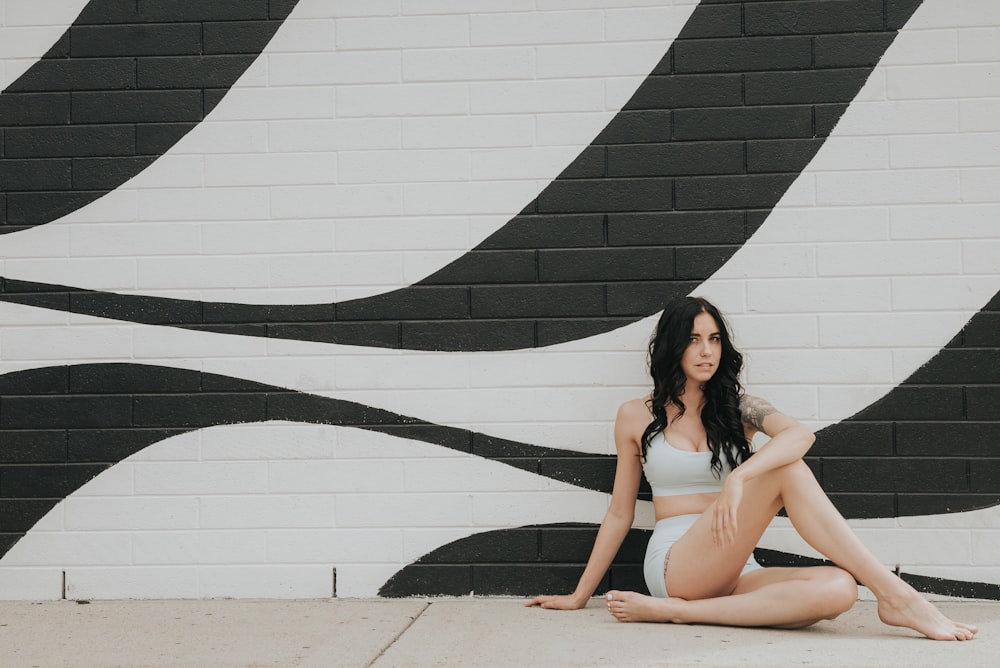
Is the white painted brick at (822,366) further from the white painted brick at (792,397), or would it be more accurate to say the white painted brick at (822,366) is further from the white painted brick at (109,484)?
the white painted brick at (109,484)

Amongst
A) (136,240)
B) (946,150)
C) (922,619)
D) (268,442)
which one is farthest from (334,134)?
(922,619)

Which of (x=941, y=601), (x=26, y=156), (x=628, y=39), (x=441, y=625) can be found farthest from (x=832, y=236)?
(x=26, y=156)

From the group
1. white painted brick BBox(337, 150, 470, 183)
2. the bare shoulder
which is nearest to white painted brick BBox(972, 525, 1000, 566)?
the bare shoulder

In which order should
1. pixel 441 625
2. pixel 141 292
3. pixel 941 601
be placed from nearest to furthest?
pixel 441 625, pixel 941 601, pixel 141 292

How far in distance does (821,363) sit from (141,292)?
274 centimetres

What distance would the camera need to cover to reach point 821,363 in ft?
12.3

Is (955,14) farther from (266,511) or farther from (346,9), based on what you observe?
(266,511)

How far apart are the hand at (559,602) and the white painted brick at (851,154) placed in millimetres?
1897

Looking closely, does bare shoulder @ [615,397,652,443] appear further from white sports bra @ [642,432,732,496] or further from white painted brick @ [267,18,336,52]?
white painted brick @ [267,18,336,52]

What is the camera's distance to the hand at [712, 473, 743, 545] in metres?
3.02

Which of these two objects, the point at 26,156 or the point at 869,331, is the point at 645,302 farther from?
the point at 26,156

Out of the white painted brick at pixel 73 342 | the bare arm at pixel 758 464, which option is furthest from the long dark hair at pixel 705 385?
the white painted brick at pixel 73 342

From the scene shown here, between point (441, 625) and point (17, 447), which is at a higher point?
point (17, 447)

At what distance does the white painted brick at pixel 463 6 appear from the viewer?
3.87m
